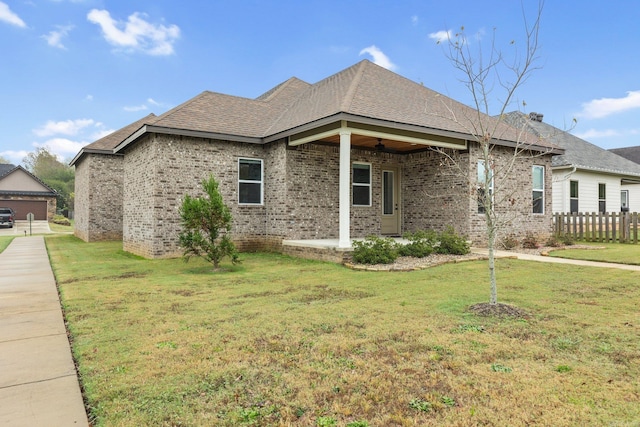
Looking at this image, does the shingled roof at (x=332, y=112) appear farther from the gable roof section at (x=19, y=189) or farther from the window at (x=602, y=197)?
the gable roof section at (x=19, y=189)

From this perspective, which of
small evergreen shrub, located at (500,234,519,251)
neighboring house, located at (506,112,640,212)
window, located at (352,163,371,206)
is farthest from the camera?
neighboring house, located at (506,112,640,212)

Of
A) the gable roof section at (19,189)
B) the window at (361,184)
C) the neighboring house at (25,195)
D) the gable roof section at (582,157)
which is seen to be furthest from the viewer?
the gable roof section at (19,189)

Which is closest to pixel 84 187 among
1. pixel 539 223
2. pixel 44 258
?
pixel 44 258

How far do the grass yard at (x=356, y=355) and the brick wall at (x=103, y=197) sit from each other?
12795mm

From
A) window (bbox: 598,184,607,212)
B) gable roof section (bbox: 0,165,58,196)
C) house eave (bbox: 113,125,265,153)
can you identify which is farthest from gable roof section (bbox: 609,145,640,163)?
gable roof section (bbox: 0,165,58,196)

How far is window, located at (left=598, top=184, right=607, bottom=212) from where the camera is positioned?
1994 centimetres

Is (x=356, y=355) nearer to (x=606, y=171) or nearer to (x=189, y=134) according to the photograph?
(x=189, y=134)

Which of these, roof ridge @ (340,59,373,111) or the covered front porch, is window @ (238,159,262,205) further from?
roof ridge @ (340,59,373,111)

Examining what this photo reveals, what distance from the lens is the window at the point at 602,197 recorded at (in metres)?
19.9

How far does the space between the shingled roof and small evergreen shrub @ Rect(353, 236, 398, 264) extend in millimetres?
3031

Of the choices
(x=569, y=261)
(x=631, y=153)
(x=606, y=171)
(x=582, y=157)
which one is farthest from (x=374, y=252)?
(x=631, y=153)

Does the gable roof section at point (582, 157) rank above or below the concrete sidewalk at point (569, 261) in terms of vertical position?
above

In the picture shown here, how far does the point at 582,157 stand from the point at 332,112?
15875 mm

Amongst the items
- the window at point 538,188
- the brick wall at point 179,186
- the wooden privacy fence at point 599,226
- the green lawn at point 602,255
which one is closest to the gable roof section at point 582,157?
the wooden privacy fence at point 599,226
